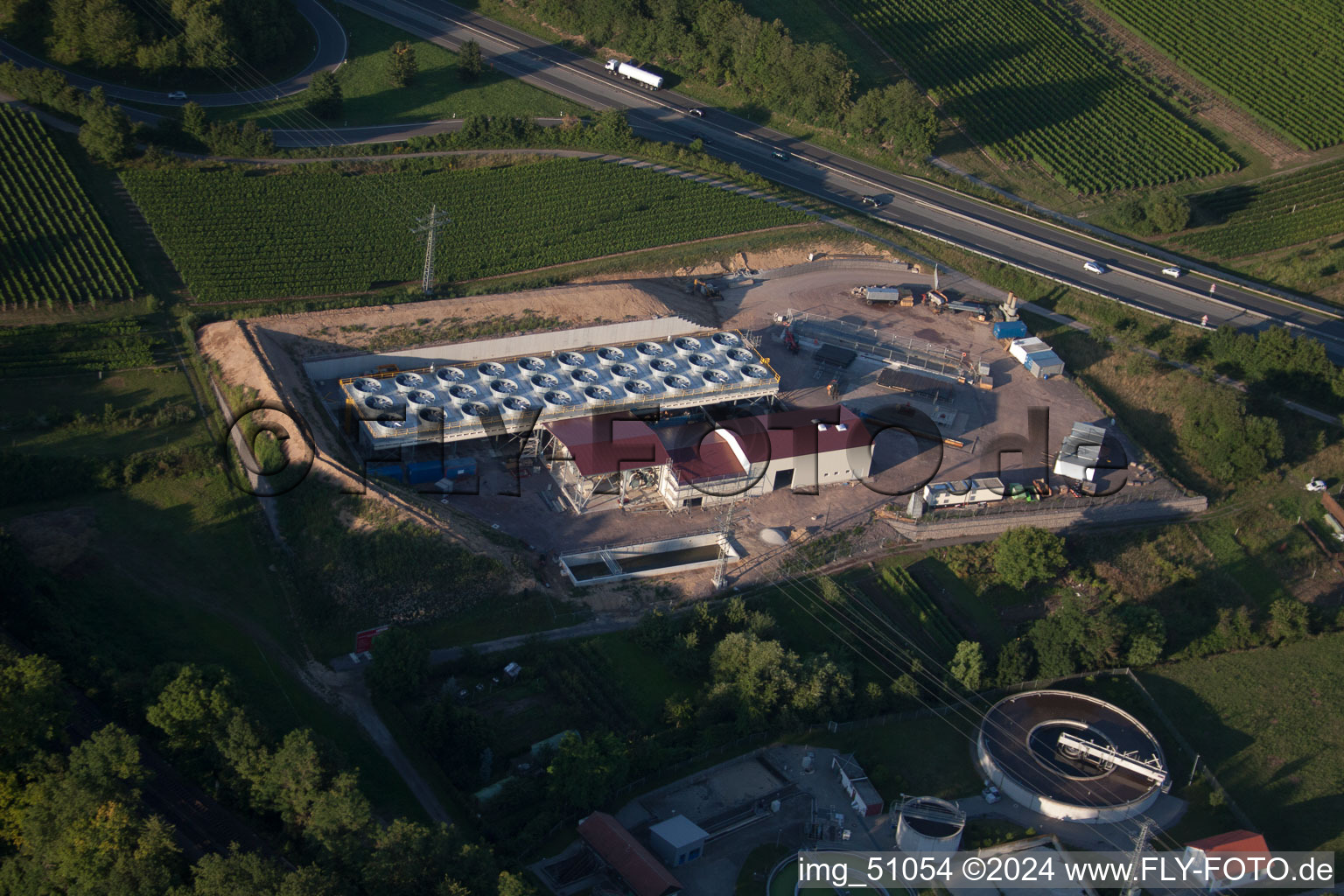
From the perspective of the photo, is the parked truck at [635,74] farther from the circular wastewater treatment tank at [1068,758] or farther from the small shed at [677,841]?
the small shed at [677,841]

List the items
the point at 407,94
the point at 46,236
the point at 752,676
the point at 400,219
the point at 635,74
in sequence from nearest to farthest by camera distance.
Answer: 1. the point at 752,676
2. the point at 46,236
3. the point at 400,219
4. the point at 407,94
5. the point at 635,74

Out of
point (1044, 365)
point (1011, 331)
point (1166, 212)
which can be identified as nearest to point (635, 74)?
point (1011, 331)

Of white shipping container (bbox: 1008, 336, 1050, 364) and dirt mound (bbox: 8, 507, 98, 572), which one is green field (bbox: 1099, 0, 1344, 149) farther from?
dirt mound (bbox: 8, 507, 98, 572)

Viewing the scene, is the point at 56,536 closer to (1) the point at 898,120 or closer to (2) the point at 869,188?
(2) the point at 869,188

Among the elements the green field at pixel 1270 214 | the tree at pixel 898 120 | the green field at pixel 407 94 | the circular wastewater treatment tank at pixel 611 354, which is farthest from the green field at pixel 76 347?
the green field at pixel 1270 214

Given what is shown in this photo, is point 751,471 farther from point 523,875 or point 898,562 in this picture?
point 523,875

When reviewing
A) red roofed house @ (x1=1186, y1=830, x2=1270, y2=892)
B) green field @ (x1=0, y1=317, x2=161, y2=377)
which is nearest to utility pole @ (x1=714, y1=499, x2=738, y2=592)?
red roofed house @ (x1=1186, y1=830, x2=1270, y2=892)
